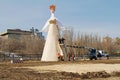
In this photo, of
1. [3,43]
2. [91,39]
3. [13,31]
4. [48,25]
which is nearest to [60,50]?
[48,25]

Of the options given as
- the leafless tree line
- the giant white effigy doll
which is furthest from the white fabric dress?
the leafless tree line

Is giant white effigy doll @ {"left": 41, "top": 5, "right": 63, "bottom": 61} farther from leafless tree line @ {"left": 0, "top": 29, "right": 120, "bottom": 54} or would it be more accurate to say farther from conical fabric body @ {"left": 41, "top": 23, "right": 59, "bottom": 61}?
leafless tree line @ {"left": 0, "top": 29, "right": 120, "bottom": 54}

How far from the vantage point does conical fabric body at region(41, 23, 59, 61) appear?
4419 cm

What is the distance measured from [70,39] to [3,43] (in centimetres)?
→ 2938

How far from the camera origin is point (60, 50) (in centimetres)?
4531

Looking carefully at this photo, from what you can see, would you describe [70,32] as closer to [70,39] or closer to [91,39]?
[70,39]

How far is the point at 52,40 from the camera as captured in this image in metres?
44.8

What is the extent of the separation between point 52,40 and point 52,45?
0.86 m

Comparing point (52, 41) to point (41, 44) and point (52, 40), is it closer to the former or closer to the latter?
point (52, 40)

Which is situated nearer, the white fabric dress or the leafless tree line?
the white fabric dress

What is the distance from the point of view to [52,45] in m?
44.3

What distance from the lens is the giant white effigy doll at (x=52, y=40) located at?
4425cm

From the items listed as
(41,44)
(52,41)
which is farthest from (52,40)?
(41,44)

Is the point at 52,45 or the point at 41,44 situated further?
the point at 41,44
